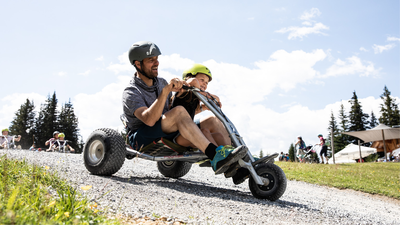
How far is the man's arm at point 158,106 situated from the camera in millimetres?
3160

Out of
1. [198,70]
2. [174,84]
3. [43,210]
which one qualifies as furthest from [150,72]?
[43,210]

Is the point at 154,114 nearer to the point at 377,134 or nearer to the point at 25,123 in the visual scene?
the point at 377,134

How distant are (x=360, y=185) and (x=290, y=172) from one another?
2.08 meters

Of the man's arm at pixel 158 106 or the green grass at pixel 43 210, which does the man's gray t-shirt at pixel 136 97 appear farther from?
the green grass at pixel 43 210

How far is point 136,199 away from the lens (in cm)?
240

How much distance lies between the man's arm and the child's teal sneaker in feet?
2.69

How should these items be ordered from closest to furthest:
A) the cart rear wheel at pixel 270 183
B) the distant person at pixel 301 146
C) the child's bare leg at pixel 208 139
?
the cart rear wheel at pixel 270 183
the child's bare leg at pixel 208 139
the distant person at pixel 301 146

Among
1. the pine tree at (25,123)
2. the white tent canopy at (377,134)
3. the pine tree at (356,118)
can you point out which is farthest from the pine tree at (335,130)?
the pine tree at (25,123)

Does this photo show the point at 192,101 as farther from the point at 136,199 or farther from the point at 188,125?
A: the point at 136,199

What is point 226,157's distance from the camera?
286cm

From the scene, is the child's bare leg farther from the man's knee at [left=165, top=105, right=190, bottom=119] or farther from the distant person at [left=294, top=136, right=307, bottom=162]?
the distant person at [left=294, top=136, right=307, bottom=162]

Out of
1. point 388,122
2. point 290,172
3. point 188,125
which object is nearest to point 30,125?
point 290,172

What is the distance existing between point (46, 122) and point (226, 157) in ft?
181

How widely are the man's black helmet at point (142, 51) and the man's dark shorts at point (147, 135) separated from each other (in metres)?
0.94
